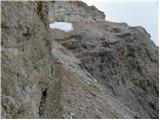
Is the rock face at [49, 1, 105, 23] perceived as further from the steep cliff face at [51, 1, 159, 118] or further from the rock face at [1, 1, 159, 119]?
the steep cliff face at [51, 1, 159, 118]

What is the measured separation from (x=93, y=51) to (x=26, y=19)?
17.7 m

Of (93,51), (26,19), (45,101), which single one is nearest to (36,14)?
(26,19)

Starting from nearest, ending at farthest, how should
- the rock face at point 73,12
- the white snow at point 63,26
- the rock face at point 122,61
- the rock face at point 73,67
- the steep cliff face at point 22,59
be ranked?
the steep cliff face at point 22,59 → the rock face at point 73,67 → the rock face at point 122,61 → the white snow at point 63,26 → the rock face at point 73,12

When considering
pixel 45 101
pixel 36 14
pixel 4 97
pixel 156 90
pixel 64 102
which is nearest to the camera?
pixel 4 97

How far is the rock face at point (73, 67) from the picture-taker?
9.53 meters

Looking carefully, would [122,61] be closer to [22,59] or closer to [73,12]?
[73,12]

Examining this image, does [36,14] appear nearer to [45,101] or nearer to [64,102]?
[45,101]

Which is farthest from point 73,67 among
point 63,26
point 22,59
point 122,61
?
point 22,59

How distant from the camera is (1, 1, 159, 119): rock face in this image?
375 inches

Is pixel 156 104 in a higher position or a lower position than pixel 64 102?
lower

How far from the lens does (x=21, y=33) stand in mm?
10188

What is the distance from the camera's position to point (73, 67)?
22.9 metres

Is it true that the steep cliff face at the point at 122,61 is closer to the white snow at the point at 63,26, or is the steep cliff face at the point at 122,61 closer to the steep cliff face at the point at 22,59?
the white snow at the point at 63,26

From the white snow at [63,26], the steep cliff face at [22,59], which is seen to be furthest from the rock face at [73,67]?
the white snow at [63,26]
